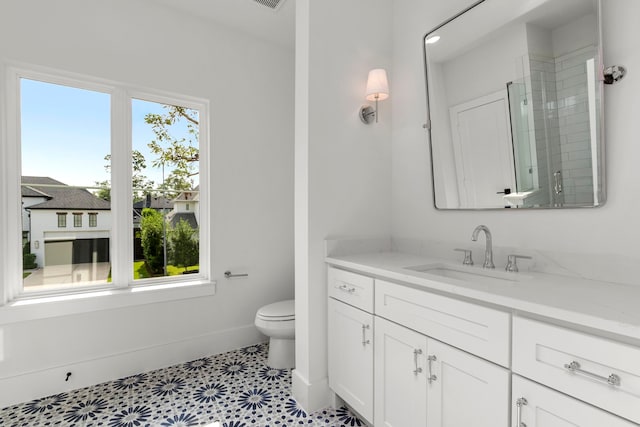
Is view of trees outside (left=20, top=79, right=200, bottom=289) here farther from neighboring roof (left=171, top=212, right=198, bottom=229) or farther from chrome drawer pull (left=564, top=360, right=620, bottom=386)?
chrome drawer pull (left=564, top=360, right=620, bottom=386)

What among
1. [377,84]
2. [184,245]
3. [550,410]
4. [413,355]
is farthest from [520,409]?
[184,245]

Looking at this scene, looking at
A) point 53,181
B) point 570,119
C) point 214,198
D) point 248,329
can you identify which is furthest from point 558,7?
point 53,181

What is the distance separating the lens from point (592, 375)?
796mm

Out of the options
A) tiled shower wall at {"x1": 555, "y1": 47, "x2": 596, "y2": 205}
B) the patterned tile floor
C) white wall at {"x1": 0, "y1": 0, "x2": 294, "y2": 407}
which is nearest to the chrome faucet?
tiled shower wall at {"x1": 555, "y1": 47, "x2": 596, "y2": 205}

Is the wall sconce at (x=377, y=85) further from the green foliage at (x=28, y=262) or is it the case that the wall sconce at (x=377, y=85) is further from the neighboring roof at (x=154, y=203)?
the green foliage at (x=28, y=262)

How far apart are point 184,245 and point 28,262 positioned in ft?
3.07

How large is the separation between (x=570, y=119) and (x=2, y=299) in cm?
314

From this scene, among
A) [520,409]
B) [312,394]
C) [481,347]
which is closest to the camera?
[520,409]

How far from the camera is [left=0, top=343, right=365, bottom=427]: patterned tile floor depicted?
1718 mm

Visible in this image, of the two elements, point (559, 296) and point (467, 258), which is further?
point (467, 258)

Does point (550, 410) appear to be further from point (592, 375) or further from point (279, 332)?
point (279, 332)

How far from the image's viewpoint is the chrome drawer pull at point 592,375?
0.75m

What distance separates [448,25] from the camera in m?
1.74

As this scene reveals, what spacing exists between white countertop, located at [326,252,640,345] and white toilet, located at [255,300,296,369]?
102 cm
